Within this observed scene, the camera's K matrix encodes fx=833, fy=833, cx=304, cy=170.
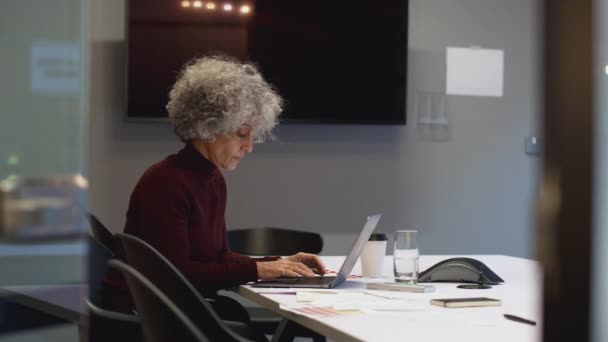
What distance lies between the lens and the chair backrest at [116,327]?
2.12 m

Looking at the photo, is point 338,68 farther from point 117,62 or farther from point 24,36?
point 24,36

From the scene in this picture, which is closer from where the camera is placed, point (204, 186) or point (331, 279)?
point (331, 279)

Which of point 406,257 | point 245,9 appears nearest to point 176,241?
point 406,257

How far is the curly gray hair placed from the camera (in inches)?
102

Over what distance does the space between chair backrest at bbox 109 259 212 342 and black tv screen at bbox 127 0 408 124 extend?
9.89 ft

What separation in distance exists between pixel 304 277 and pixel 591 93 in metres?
2.02

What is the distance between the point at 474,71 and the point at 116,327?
3.36 metres

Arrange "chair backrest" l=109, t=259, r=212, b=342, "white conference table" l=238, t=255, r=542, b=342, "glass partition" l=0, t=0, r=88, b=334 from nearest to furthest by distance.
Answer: "chair backrest" l=109, t=259, r=212, b=342
"white conference table" l=238, t=255, r=542, b=342
"glass partition" l=0, t=0, r=88, b=334

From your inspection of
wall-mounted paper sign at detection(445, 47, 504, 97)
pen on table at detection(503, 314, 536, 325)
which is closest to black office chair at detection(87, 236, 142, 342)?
pen on table at detection(503, 314, 536, 325)

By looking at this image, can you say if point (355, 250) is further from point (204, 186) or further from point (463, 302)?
point (204, 186)

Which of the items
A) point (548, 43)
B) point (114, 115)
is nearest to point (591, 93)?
point (548, 43)

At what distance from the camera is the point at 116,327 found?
6.97 ft

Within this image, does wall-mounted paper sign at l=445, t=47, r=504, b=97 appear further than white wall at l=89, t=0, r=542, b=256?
Yes

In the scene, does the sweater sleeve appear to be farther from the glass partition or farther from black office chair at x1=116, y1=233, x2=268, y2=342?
the glass partition
